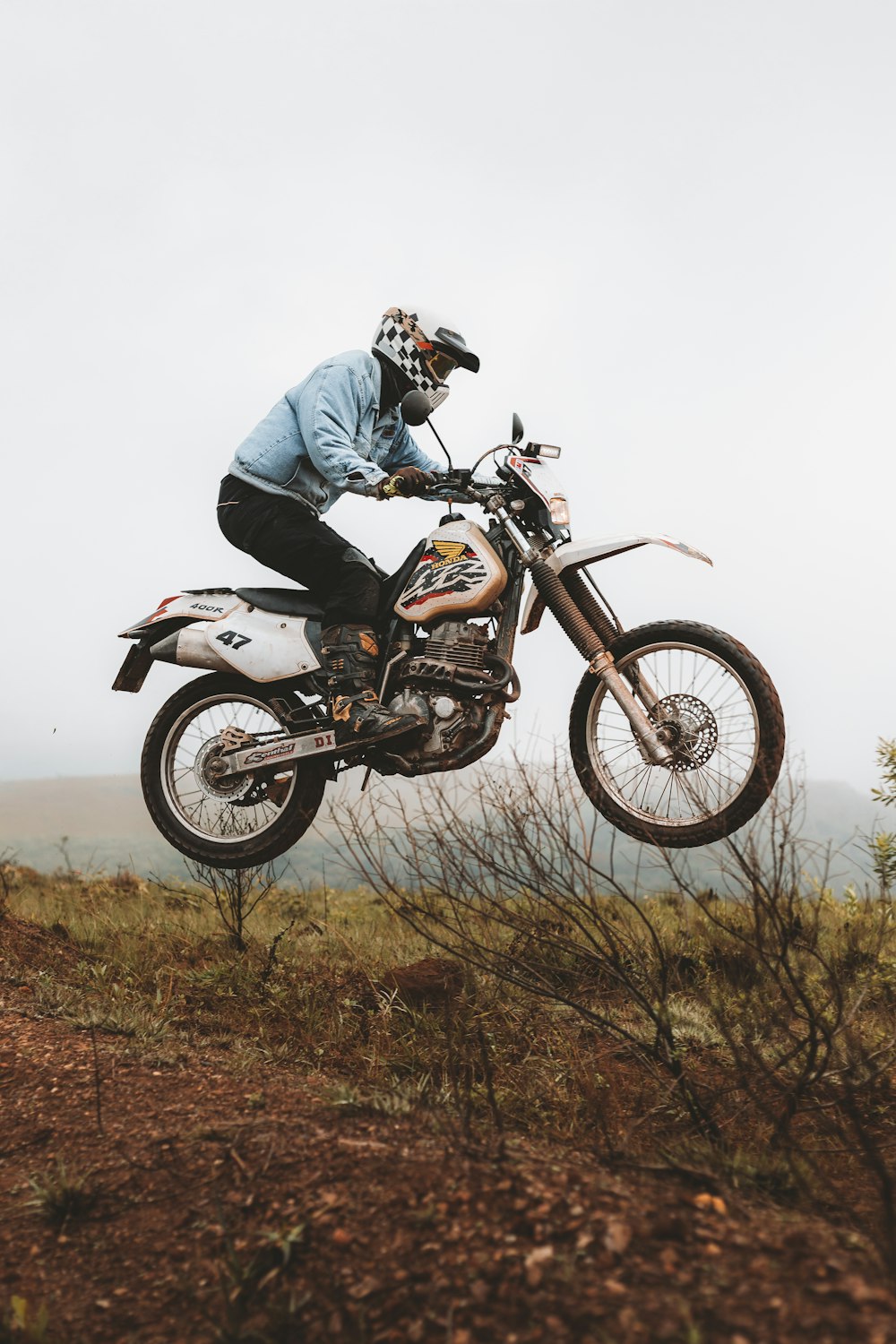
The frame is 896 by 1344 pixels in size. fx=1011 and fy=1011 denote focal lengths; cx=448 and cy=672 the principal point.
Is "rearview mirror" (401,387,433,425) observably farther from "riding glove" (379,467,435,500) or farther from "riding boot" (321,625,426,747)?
"riding boot" (321,625,426,747)

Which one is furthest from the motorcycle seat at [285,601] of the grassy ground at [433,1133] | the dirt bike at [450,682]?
the grassy ground at [433,1133]

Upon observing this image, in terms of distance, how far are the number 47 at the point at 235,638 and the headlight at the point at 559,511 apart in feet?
6.28

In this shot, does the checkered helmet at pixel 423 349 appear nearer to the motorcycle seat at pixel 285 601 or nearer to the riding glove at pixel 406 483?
the riding glove at pixel 406 483

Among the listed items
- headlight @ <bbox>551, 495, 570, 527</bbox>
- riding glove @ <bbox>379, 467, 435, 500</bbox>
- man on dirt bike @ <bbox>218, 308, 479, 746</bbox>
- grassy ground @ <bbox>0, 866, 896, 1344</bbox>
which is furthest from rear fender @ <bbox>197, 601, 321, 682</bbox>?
grassy ground @ <bbox>0, 866, 896, 1344</bbox>

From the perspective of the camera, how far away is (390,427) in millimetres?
6414

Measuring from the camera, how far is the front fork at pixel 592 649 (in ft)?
16.6

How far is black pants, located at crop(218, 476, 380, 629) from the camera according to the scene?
5.71m

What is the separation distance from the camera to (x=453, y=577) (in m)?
5.39

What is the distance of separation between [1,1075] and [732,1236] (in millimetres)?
3687

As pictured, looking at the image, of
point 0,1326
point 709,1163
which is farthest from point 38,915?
point 709,1163

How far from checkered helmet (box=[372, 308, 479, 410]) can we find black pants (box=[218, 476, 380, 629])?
1023 millimetres

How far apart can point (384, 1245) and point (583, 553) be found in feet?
11.4

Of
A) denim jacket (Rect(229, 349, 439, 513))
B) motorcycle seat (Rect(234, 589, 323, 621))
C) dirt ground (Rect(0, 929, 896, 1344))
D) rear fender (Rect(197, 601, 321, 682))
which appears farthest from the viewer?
motorcycle seat (Rect(234, 589, 323, 621))

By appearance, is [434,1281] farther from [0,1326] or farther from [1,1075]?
[1,1075]
